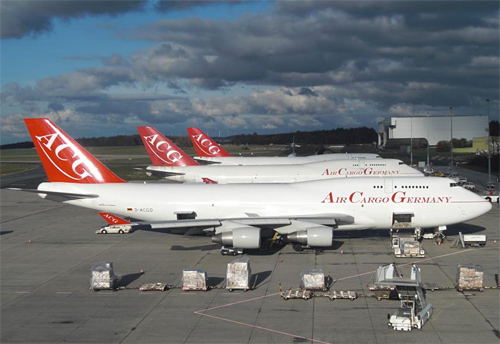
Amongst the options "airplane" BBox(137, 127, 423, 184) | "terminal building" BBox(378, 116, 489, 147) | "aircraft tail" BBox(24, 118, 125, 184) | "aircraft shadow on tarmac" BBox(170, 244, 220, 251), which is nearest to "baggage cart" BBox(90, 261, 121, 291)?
"aircraft shadow on tarmac" BBox(170, 244, 220, 251)

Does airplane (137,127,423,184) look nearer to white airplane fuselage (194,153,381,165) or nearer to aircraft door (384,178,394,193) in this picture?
white airplane fuselage (194,153,381,165)

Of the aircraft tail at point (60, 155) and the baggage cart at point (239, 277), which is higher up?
the aircraft tail at point (60, 155)

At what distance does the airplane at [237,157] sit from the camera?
72375 mm

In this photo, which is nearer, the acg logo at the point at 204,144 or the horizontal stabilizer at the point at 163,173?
the horizontal stabilizer at the point at 163,173

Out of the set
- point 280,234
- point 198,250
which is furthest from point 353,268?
point 198,250

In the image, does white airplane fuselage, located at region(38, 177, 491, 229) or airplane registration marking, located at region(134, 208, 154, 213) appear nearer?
white airplane fuselage, located at region(38, 177, 491, 229)

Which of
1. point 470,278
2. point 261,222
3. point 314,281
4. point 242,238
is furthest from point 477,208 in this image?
point 242,238

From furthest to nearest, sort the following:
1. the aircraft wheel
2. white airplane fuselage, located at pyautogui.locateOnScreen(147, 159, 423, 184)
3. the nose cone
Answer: white airplane fuselage, located at pyautogui.locateOnScreen(147, 159, 423, 184) → the nose cone → the aircraft wheel

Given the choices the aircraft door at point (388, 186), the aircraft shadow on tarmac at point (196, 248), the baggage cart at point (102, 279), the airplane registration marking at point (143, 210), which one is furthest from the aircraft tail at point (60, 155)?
the aircraft door at point (388, 186)

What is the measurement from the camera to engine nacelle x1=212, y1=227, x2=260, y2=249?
102 feet

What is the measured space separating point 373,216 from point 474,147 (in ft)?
459

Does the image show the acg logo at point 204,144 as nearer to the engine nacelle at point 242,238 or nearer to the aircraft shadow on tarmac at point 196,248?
the aircraft shadow on tarmac at point 196,248

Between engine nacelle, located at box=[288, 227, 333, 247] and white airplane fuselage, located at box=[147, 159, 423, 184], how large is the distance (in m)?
26.3

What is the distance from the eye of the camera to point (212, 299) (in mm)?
24016
